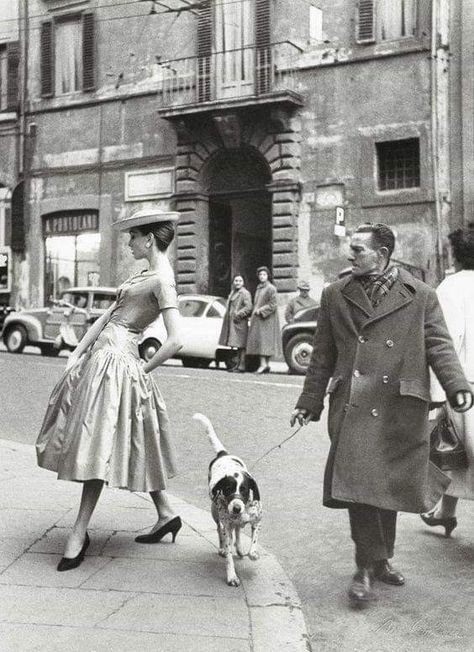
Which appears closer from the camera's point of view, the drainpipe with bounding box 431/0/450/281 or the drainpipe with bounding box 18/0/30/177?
the drainpipe with bounding box 431/0/450/281

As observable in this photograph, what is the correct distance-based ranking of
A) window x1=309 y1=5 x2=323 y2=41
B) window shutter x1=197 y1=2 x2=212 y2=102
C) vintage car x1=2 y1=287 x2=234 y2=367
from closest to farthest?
vintage car x1=2 y1=287 x2=234 y2=367
window x1=309 y1=5 x2=323 y2=41
window shutter x1=197 y1=2 x2=212 y2=102

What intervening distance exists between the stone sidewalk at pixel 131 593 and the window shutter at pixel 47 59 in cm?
2205

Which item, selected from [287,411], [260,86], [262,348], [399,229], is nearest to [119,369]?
[287,411]

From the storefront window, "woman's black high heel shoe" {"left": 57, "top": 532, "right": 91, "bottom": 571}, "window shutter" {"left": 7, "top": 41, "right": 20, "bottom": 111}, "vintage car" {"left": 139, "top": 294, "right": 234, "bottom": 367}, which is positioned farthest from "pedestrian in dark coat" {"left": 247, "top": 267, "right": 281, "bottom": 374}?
"window shutter" {"left": 7, "top": 41, "right": 20, "bottom": 111}

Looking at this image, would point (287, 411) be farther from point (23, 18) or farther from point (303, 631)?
point (23, 18)

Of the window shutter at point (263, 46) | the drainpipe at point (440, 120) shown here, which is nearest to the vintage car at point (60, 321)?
the window shutter at point (263, 46)

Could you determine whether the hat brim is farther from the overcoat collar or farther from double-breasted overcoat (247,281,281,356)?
double-breasted overcoat (247,281,281,356)

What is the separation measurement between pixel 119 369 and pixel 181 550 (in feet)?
3.36

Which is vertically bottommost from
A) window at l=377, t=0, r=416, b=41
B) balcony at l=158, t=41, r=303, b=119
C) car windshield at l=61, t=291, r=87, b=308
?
car windshield at l=61, t=291, r=87, b=308

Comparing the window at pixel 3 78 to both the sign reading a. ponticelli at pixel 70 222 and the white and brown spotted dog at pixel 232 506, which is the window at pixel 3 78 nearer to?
the sign reading a. ponticelli at pixel 70 222

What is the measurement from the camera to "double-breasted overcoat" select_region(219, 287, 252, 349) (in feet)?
56.0

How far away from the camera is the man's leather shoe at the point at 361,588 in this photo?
14.9 feet

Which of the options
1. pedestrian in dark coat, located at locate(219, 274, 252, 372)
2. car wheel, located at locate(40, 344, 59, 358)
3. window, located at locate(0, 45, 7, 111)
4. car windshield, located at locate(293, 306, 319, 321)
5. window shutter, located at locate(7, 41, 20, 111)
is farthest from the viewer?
window, located at locate(0, 45, 7, 111)

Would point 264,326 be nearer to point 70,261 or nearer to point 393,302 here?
point 70,261
